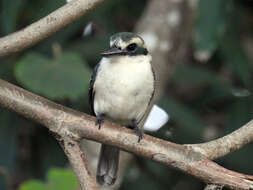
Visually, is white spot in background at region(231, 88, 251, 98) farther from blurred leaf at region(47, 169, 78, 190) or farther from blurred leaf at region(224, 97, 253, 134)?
blurred leaf at region(47, 169, 78, 190)

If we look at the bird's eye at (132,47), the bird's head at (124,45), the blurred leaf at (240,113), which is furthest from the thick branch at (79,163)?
the blurred leaf at (240,113)

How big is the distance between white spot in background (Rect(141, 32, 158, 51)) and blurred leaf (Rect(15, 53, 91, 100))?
62 cm

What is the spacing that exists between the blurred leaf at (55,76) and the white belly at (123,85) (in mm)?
361

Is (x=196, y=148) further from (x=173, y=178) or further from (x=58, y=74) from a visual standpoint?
(x=173, y=178)

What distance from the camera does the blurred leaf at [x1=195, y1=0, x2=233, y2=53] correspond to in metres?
3.86

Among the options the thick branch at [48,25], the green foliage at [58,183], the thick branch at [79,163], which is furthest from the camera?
the green foliage at [58,183]

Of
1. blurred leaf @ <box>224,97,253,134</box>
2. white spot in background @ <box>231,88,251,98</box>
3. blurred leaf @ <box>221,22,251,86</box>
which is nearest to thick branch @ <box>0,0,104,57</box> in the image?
blurred leaf @ <box>221,22,251,86</box>

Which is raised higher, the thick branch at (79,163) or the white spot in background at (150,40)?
the thick branch at (79,163)

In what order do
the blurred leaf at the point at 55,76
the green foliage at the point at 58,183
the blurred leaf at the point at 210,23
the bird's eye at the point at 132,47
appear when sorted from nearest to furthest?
1. the green foliage at the point at 58,183
2. the bird's eye at the point at 132,47
3. the blurred leaf at the point at 55,76
4. the blurred leaf at the point at 210,23

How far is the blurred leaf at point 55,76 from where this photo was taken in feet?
11.7

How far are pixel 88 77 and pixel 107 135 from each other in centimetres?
137

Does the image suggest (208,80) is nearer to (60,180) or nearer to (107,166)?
(107,166)

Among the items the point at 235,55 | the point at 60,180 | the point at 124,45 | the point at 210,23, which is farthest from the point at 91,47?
the point at 60,180

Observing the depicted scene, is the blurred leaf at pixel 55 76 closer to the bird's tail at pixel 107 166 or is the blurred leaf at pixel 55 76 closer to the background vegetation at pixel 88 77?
the background vegetation at pixel 88 77
